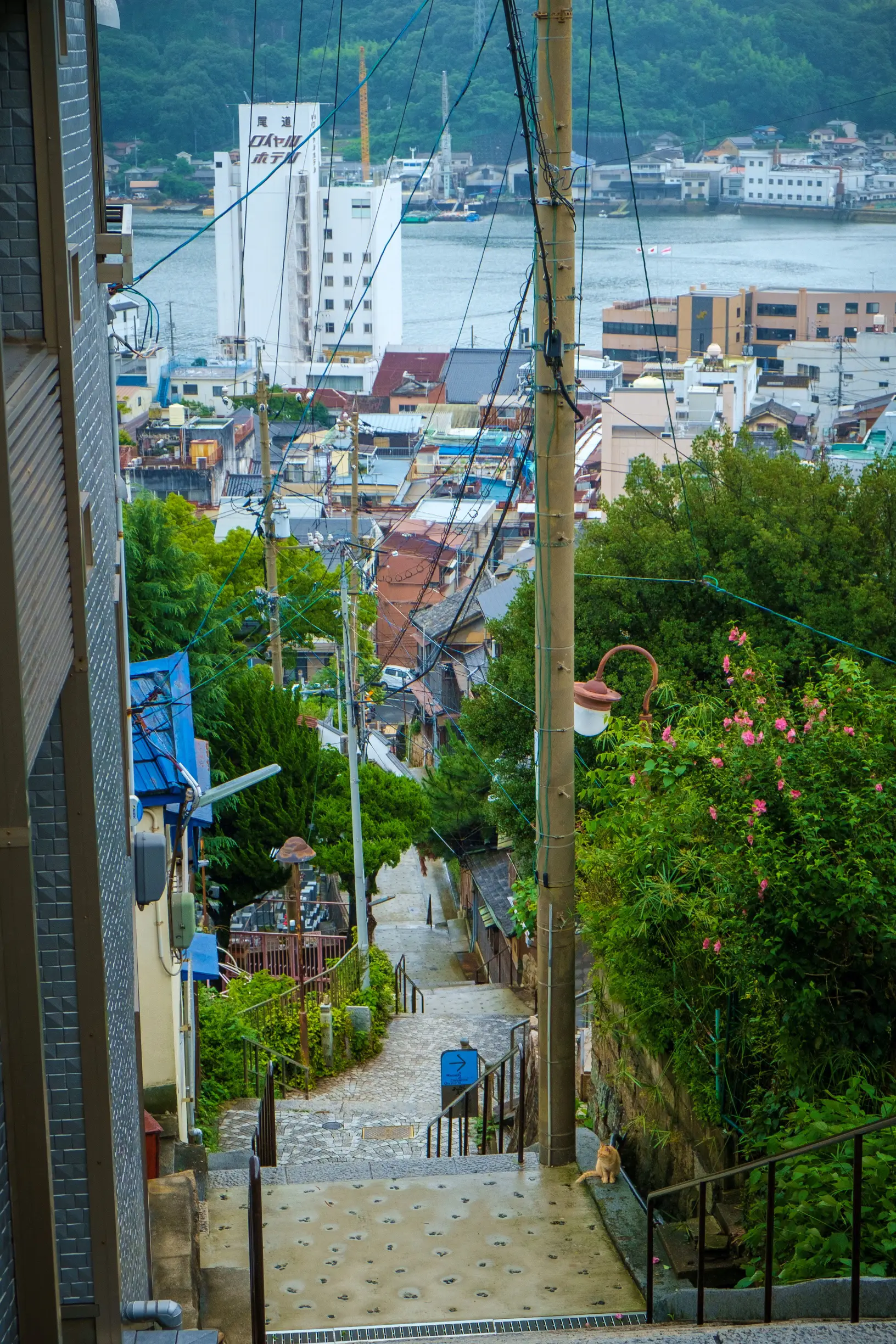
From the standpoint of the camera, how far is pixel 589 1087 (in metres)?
8.55

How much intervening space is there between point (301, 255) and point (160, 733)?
10534 cm

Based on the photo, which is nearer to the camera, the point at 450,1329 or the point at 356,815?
the point at 450,1329

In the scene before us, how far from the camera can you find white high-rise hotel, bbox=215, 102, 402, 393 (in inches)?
4222

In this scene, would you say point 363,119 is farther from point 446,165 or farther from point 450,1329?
point 450,1329

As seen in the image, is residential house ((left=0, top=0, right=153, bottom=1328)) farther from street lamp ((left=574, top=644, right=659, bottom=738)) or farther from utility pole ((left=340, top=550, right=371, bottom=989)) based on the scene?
utility pole ((left=340, top=550, right=371, bottom=989))

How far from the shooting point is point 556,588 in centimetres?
678

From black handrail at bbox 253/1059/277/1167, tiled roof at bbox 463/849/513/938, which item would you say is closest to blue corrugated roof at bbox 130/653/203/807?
black handrail at bbox 253/1059/277/1167

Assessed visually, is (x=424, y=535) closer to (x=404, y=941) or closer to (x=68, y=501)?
(x=404, y=941)

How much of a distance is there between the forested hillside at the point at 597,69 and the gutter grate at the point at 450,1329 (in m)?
130

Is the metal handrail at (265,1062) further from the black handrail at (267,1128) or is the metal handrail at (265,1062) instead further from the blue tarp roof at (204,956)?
the black handrail at (267,1128)

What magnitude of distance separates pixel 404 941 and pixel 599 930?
20275 mm

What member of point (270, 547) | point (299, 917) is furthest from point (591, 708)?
point (270, 547)

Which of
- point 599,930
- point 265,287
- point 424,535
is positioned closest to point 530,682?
point 599,930

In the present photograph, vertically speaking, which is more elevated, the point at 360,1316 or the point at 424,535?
the point at 360,1316
